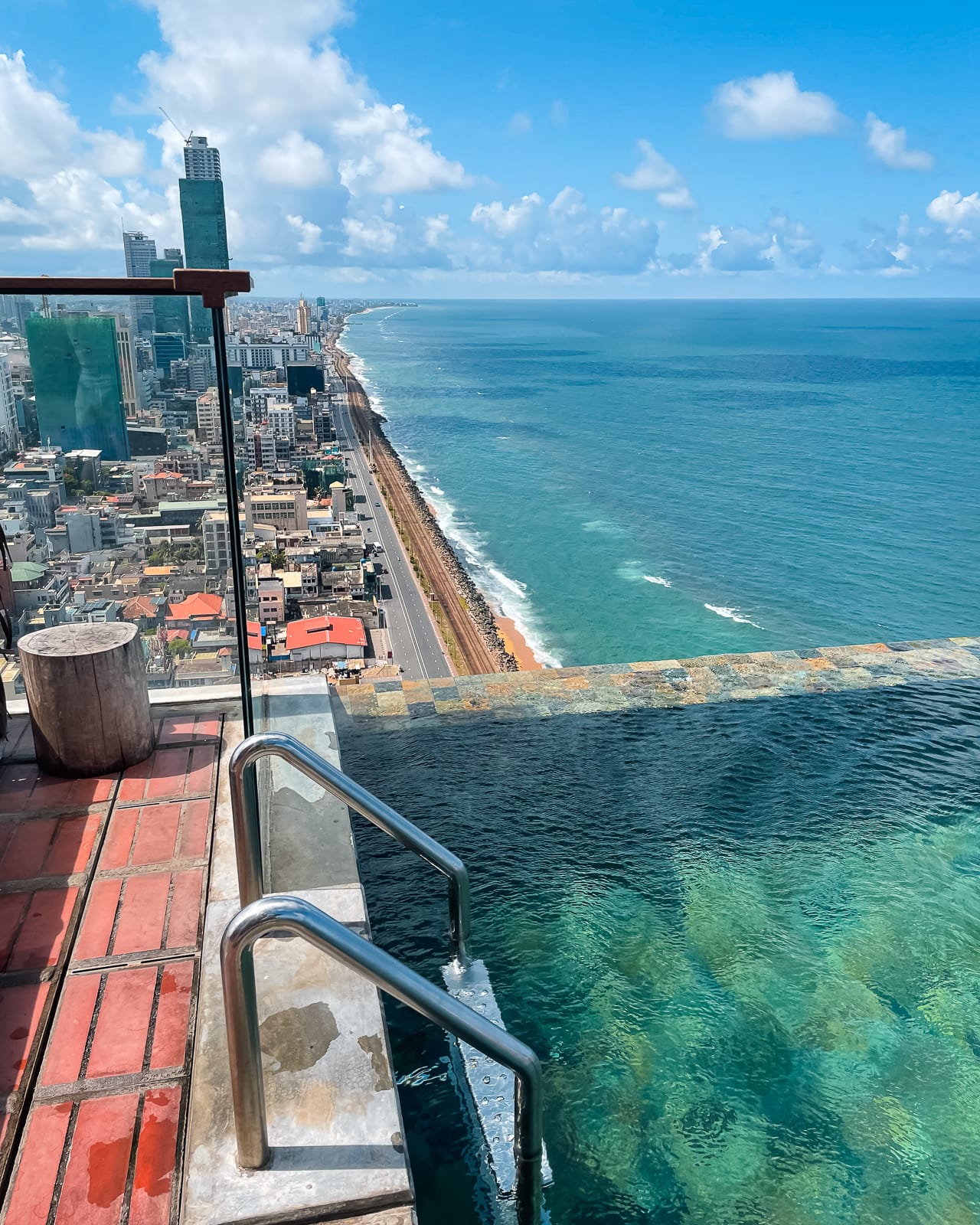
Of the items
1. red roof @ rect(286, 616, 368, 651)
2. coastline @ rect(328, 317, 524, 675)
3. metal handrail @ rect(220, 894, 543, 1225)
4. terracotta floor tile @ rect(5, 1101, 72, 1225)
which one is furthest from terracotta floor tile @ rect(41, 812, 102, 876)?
red roof @ rect(286, 616, 368, 651)

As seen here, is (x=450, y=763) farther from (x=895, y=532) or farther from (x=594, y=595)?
(x=895, y=532)

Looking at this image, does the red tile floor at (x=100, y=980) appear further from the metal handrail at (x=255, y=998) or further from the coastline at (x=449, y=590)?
the coastline at (x=449, y=590)

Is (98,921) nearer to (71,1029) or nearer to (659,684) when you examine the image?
(71,1029)

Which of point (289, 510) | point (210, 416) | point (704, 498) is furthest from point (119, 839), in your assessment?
point (704, 498)

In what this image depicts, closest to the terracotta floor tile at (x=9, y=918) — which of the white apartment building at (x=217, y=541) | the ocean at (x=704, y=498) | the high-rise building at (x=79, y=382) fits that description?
the white apartment building at (x=217, y=541)

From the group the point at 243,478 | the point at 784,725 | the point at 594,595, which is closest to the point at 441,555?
the point at 594,595

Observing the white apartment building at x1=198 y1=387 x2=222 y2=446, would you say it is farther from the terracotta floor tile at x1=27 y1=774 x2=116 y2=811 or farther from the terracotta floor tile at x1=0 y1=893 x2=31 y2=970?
the terracotta floor tile at x1=0 y1=893 x2=31 y2=970
